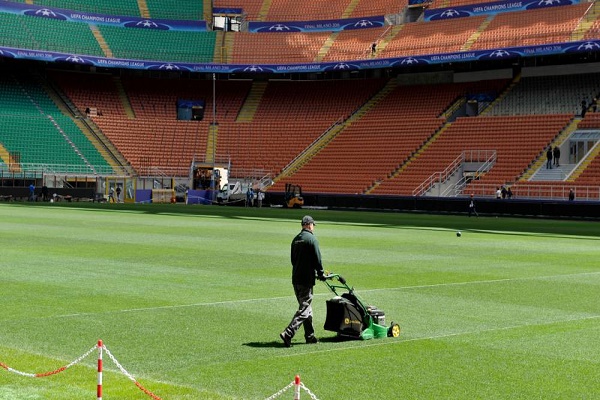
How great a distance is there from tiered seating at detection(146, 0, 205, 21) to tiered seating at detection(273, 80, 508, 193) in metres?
23.8

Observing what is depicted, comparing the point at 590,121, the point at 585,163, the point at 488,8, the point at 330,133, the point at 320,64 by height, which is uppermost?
the point at 488,8

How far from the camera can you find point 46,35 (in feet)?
288

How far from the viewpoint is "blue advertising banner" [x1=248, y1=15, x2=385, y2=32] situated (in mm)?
93188

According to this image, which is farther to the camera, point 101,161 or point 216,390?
point 101,161

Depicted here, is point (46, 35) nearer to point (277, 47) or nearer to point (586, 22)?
point (277, 47)

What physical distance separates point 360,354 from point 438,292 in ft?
24.9

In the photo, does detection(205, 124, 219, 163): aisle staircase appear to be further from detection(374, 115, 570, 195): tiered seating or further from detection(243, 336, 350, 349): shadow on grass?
detection(243, 336, 350, 349): shadow on grass

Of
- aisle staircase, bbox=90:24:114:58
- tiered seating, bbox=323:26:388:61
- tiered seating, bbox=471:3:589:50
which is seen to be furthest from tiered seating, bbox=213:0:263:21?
tiered seating, bbox=471:3:589:50

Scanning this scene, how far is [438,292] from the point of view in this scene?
21.1 meters

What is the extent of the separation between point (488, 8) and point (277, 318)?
73.0 metres

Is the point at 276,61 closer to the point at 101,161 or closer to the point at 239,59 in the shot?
the point at 239,59

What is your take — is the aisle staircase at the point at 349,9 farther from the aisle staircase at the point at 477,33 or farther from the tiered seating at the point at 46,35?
the tiered seating at the point at 46,35

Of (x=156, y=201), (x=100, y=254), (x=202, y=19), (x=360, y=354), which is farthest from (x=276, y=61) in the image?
(x=360, y=354)

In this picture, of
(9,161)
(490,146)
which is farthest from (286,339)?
(9,161)
